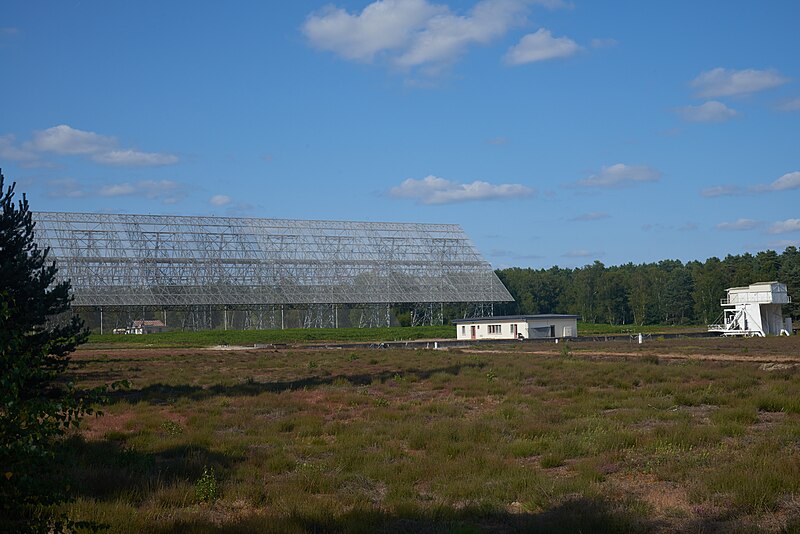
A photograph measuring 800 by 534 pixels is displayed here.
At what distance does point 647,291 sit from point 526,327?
241 ft

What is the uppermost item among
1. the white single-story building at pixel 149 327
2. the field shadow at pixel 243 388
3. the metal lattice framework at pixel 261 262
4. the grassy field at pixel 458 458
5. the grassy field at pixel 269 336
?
the metal lattice framework at pixel 261 262

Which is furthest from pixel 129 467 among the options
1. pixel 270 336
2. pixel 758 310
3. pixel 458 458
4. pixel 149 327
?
pixel 149 327

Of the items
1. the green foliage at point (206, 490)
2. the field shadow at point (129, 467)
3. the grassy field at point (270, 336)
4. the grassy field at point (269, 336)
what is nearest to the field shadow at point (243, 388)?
the field shadow at point (129, 467)

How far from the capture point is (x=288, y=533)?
8.73m

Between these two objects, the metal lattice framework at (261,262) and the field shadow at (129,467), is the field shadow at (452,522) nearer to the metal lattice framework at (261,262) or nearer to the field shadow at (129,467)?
the field shadow at (129,467)

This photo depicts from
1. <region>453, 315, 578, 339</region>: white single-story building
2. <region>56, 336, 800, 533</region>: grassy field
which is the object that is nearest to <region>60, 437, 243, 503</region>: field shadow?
<region>56, 336, 800, 533</region>: grassy field

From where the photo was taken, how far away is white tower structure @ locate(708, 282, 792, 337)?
7325cm

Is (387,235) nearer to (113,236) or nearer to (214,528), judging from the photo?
(113,236)

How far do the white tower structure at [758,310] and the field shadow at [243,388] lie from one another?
2014 inches

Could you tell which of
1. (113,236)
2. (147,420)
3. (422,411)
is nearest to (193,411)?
(147,420)

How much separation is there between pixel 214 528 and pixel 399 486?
329 centimetres

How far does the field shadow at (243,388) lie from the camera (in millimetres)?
25977

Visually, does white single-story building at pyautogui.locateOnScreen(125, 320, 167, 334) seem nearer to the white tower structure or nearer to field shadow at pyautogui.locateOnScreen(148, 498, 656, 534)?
the white tower structure

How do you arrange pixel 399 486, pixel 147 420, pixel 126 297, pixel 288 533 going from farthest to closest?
pixel 126 297, pixel 147 420, pixel 399 486, pixel 288 533
